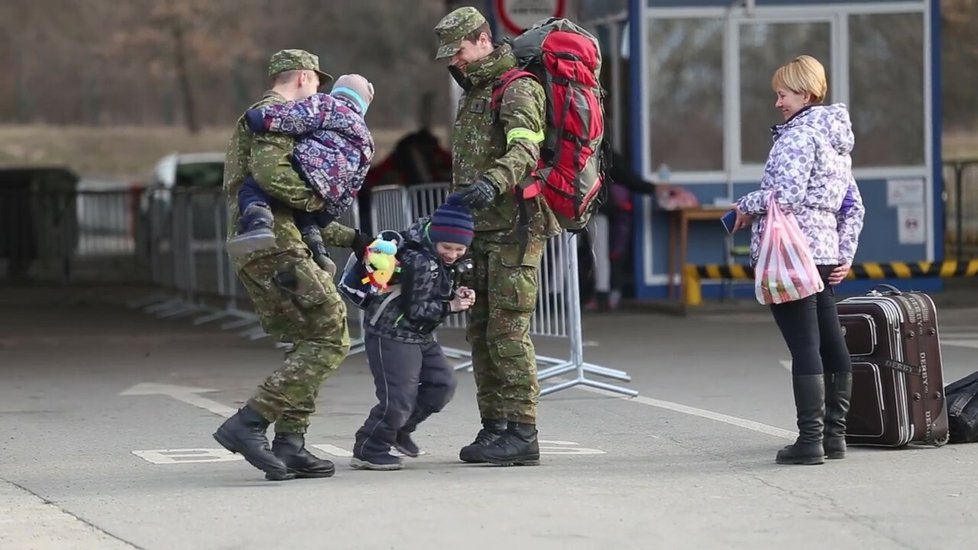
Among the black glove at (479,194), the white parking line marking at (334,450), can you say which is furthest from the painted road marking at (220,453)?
the black glove at (479,194)

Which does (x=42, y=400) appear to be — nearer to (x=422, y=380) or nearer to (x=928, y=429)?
(x=422, y=380)

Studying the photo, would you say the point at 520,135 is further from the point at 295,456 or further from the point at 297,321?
the point at 295,456

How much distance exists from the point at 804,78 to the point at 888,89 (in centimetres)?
902

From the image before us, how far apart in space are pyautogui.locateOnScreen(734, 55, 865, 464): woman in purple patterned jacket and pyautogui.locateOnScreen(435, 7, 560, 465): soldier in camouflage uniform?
0.95 m

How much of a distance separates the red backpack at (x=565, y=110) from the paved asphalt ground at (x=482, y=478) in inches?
46.8

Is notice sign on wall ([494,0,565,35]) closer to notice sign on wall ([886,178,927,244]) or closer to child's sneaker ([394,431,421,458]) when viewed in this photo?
notice sign on wall ([886,178,927,244])

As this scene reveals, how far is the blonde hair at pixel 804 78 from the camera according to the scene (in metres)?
7.81

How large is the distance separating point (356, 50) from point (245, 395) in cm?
4885

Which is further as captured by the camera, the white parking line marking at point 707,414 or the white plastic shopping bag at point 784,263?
the white parking line marking at point 707,414

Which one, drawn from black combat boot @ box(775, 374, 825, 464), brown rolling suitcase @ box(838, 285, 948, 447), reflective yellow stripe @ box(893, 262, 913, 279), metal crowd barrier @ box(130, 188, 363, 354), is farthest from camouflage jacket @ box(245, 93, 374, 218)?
reflective yellow stripe @ box(893, 262, 913, 279)

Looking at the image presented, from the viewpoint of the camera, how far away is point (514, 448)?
7855mm

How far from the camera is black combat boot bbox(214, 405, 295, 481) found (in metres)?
7.38

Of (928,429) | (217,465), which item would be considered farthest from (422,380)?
(928,429)

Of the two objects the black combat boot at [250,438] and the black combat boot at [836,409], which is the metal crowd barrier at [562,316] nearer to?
the black combat boot at [836,409]
